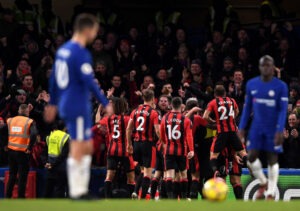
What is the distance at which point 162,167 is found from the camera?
1841cm

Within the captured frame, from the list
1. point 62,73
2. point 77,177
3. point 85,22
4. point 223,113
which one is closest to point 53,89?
point 62,73

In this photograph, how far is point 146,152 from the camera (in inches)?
711

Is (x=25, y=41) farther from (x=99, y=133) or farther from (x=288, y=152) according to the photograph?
(x=288, y=152)

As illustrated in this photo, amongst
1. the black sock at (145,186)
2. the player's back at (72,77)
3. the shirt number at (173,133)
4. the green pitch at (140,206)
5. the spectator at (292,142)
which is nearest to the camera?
the green pitch at (140,206)

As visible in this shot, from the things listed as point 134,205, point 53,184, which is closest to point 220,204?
point 134,205

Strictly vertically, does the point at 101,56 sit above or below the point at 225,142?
above

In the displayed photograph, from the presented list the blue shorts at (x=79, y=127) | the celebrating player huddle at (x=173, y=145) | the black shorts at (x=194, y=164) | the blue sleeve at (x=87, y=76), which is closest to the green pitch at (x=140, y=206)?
the blue shorts at (x=79, y=127)

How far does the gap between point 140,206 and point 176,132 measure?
650cm

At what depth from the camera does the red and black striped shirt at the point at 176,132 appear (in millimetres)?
17359

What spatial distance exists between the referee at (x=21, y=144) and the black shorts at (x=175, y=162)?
2740mm

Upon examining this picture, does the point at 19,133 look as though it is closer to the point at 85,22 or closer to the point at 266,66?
the point at 266,66

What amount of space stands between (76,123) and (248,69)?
35.4 feet

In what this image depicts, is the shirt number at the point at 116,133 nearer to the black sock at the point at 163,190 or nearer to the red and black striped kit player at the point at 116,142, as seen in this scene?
the red and black striped kit player at the point at 116,142

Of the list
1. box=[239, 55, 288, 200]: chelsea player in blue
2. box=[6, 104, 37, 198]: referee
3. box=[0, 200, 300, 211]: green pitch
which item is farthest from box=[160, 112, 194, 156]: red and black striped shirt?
box=[0, 200, 300, 211]: green pitch
